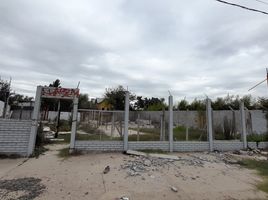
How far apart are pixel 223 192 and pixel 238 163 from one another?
12.2ft

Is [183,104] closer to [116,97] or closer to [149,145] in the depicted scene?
[116,97]

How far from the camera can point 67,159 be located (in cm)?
838

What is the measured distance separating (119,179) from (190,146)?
18.3ft

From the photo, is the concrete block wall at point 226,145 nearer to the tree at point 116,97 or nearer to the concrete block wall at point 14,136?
the concrete block wall at point 14,136

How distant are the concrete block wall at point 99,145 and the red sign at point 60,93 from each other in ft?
6.84

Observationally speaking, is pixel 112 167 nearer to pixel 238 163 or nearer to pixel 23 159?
pixel 23 159

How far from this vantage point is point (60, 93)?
9.70m

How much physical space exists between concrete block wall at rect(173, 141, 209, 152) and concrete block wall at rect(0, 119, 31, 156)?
665 cm

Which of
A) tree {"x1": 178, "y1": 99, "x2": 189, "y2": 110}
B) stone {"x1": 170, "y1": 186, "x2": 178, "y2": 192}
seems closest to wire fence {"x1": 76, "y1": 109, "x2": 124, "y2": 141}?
stone {"x1": 170, "y1": 186, "x2": 178, "y2": 192}

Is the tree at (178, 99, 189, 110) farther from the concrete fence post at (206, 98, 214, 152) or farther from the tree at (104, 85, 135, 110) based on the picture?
the concrete fence post at (206, 98, 214, 152)

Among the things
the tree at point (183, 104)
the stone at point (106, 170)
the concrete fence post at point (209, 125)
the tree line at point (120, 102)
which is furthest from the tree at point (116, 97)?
the stone at point (106, 170)

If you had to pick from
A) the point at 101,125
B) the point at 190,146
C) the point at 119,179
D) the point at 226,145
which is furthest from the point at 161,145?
the point at 119,179

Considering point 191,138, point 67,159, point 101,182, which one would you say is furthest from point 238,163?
point 67,159

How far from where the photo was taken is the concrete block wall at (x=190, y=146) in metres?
10.5
